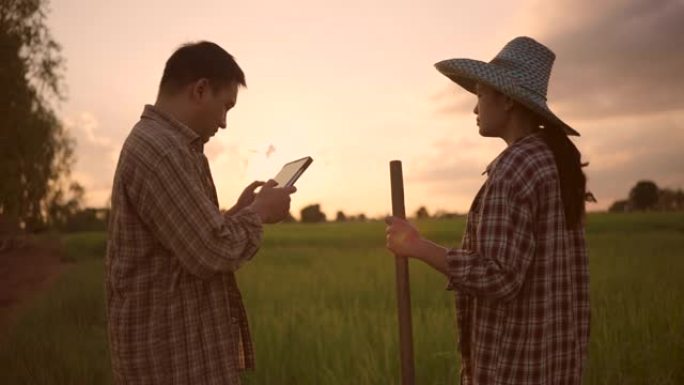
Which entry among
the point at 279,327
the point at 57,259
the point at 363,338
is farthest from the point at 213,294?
the point at 57,259

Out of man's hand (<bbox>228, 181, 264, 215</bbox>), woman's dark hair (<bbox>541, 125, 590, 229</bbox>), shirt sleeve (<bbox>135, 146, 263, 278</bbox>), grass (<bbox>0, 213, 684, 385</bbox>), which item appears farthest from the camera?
grass (<bbox>0, 213, 684, 385</bbox>)

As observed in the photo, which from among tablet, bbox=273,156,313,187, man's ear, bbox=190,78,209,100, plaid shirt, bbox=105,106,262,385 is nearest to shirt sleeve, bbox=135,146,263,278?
plaid shirt, bbox=105,106,262,385

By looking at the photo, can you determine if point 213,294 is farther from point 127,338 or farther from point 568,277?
point 568,277

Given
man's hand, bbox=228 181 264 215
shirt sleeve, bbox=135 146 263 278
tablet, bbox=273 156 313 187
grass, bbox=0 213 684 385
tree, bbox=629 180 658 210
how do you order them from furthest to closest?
1. tree, bbox=629 180 658 210
2. grass, bbox=0 213 684 385
3. man's hand, bbox=228 181 264 215
4. tablet, bbox=273 156 313 187
5. shirt sleeve, bbox=135 146 263 278

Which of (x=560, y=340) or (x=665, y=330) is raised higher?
(x=560, y=340)

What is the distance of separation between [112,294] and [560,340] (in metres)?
1.45

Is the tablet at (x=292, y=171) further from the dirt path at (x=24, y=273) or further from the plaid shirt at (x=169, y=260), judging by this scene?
the dirt path at (x=24, y=273)

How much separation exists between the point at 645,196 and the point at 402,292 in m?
46.1

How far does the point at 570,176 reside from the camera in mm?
2186

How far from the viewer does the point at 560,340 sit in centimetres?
226

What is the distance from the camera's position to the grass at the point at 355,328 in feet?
15.5

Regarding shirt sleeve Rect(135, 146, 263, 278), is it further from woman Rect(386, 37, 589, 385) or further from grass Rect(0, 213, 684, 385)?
grass Rect(0, 213, 684, 385)

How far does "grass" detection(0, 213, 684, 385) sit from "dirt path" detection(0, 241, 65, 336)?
692mm

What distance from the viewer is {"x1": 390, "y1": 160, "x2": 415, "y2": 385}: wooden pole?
263 cm
